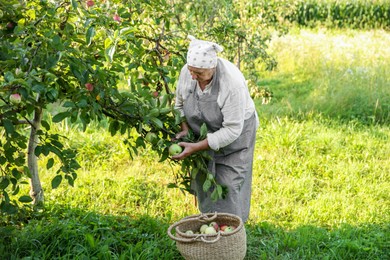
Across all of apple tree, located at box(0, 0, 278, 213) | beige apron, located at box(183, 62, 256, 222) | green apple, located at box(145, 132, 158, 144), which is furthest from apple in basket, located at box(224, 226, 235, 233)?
green apple, located at box(145, 132, 158, 144)

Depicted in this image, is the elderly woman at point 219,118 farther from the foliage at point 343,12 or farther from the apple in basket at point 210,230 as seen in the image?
the foliage at point 343,12

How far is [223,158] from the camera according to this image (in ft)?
11.4

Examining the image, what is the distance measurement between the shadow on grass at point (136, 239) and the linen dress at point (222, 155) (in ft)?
1.06

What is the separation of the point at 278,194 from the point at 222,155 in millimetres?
1311

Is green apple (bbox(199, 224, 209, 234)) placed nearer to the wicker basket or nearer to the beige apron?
the wicker basket

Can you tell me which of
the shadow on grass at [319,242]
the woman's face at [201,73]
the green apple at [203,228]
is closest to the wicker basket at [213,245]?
the green apple at [203,228]

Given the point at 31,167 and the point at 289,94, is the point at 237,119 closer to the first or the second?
the point at 31,167

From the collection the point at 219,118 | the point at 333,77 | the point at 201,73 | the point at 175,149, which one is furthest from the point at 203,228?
the point at 333,77

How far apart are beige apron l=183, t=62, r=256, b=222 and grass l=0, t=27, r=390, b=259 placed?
0.34m

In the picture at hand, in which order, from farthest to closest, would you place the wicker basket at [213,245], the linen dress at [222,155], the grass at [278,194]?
the grass at [278,194] → the linen dress at [222,155] → the wicker basket at [213,245]

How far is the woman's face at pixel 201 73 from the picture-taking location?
303 cm

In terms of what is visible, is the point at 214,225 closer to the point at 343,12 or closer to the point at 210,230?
the point at 210,230

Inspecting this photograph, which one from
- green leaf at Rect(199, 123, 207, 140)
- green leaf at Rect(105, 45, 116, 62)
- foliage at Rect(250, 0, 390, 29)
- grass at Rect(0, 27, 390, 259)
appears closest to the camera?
green leaf at Rect(105, 45, 116, 62)

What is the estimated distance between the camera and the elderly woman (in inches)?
121
